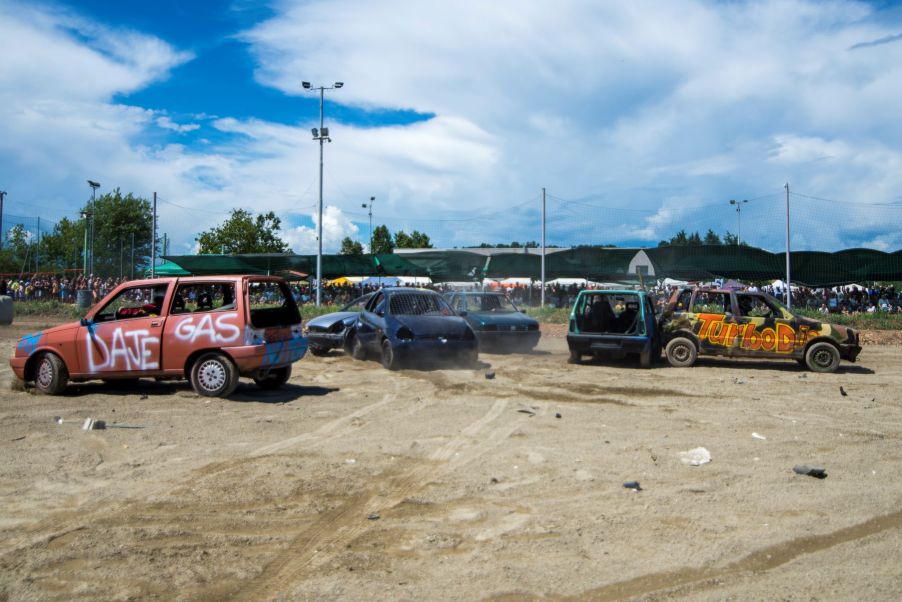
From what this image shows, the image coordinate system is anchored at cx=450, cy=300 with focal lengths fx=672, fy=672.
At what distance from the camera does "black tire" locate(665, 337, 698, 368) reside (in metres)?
13.1

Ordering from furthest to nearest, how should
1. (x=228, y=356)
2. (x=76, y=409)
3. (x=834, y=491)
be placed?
(x=228, y=356)
(x=76, y=409)
(x=834, y=491)

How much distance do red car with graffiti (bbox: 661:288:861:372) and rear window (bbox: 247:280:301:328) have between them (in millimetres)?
7475

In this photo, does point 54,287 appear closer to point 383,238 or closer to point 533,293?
point 533,293

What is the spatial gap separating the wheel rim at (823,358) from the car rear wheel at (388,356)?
25.7 feet

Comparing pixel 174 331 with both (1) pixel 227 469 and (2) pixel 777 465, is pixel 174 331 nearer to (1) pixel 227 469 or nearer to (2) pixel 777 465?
(1) pixel 227 469

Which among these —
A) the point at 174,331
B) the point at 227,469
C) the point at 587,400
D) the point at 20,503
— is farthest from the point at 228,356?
the point at 587,400

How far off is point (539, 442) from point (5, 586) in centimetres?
470

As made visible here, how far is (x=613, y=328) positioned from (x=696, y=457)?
7.36 m

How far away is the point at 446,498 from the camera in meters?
5.16

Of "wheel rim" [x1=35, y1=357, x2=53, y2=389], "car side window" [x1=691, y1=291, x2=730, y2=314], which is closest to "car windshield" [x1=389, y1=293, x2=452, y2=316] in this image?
"car side window" [x1=691, y1=291, x2=730, y2=314]

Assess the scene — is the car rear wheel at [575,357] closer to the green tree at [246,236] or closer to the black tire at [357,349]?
the black tire at [357,349]

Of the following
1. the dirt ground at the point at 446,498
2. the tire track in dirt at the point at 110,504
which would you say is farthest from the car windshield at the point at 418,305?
the tire track in dirt at the point at 110,504

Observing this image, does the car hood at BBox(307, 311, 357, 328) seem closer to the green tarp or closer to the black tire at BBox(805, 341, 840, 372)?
the black tire at BBox(805, 341, 840, 372)

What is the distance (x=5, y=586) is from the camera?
364cm
